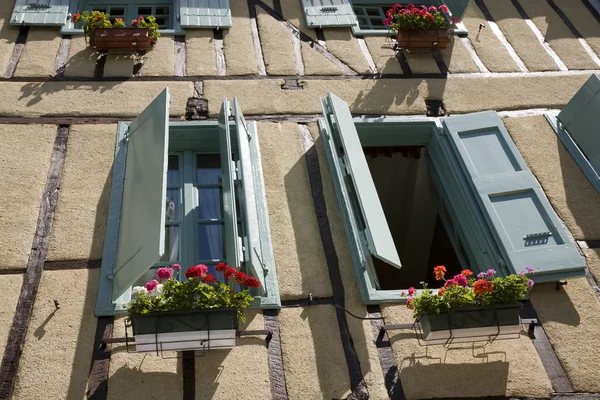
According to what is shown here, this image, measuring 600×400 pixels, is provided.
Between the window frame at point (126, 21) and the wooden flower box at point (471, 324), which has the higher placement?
the window frame at point (126, 21)

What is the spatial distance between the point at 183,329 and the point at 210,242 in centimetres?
128

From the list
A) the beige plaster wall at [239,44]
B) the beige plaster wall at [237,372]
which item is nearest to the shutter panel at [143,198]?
the beige plaster wall at [237,372]

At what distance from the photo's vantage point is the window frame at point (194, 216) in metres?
4.91

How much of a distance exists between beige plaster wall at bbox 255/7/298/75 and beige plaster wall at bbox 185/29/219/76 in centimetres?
49

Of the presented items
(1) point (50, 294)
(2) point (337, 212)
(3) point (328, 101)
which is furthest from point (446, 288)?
(1) point (50, 294)

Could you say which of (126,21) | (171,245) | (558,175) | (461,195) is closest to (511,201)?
(461,195)

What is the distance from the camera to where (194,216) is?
566cm

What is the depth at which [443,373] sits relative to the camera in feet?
15.3

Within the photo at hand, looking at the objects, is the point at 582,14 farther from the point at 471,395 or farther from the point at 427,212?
the point at 471,395

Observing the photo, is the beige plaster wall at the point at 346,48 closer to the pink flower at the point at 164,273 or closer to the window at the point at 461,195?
the window at the point at 461,195

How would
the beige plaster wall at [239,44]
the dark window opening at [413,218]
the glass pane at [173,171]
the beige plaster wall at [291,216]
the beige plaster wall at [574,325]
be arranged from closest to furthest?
the beige plaster wall at [574,325] < the beige plaster wall at [291,216] < the glass pane at [173,171] < the beige plaster wall at [239,44] < the dark window opening at [413,218]

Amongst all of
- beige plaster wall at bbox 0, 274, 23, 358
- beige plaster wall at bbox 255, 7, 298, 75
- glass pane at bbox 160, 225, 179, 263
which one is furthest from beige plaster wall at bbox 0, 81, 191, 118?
beige plaster wall at bbox 0, 274, 23, 358

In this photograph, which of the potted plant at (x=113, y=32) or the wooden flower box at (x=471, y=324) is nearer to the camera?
the wooden flower box at (x=471, y=324)

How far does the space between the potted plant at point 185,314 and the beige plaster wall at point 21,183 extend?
118 centimetres
